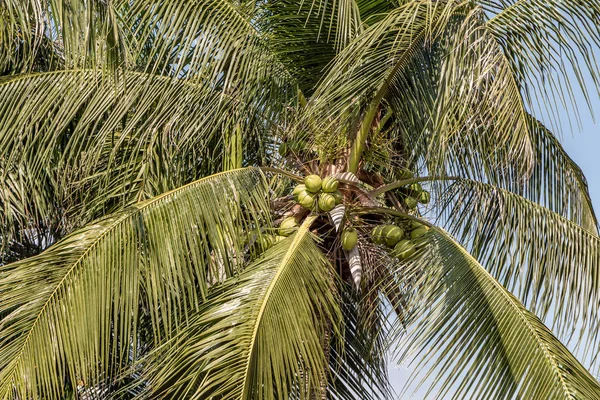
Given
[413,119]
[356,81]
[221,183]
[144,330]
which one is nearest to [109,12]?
[221,183]

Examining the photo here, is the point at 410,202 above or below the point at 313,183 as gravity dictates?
below

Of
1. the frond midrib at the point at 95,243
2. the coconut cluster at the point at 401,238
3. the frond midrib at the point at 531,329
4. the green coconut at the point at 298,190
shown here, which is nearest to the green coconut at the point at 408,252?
the coconut cluster at the point at 401,238

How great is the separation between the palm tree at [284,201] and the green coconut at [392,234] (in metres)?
0.01

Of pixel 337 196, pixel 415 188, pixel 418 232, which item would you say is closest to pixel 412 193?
pixel 415 188

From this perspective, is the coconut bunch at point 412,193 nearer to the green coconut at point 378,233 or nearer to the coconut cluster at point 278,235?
the green coconut at point 378,233

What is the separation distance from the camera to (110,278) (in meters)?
5.14

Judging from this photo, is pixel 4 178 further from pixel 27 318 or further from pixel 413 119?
pixel 413 119

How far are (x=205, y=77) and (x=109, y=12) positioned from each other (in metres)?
2.17

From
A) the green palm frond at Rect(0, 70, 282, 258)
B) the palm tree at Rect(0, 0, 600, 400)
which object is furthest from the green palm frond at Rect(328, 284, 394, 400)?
the green palm frond at Rect(0, 70, 282, 258)

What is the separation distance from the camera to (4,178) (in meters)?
6.78

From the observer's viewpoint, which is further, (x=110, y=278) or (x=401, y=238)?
(x=401, y=238)

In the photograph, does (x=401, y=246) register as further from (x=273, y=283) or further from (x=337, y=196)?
(x=273, y=283)

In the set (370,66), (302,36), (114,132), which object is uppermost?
(302,36)

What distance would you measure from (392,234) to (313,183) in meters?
0.60
